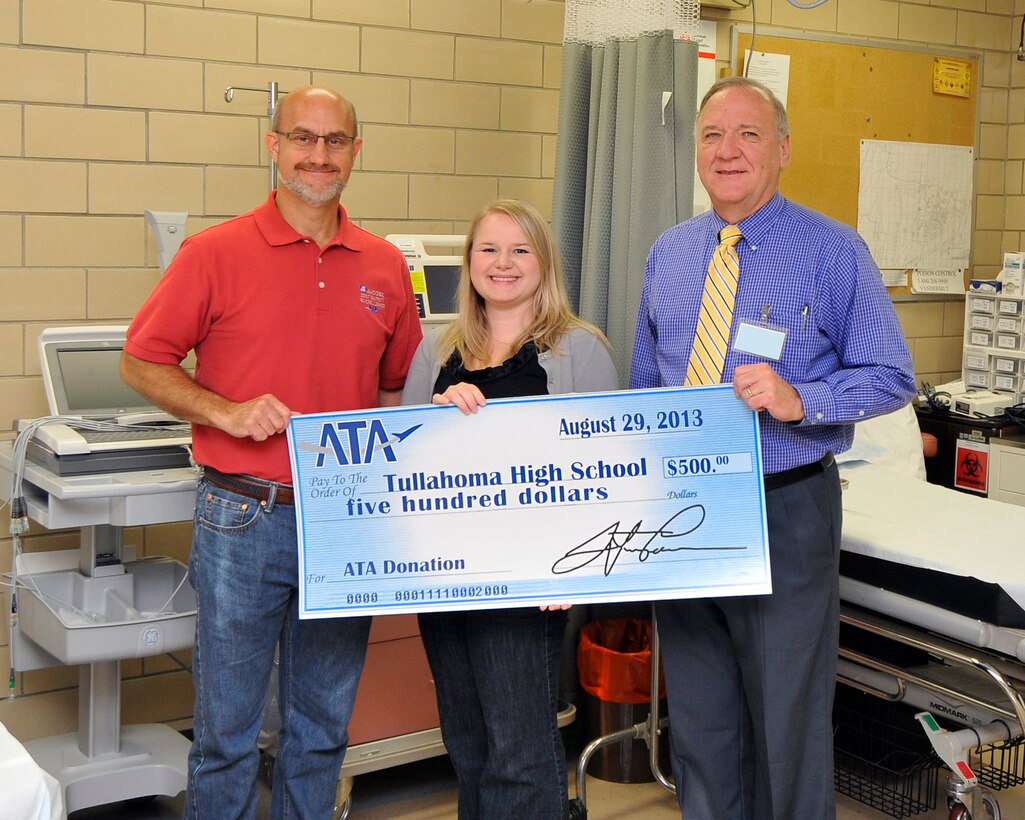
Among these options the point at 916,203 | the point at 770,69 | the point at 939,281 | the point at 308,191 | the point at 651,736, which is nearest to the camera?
the point at 308,191

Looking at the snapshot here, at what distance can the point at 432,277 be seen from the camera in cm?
331

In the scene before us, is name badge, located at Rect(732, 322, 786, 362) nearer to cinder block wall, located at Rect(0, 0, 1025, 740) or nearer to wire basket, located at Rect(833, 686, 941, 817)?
wire basket, located at Rect(833, 686, 941, 817)

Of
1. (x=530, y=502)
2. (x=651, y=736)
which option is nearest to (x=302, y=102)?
(x=530, y=502)

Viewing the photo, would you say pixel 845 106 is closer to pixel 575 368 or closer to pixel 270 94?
pixel 270 94

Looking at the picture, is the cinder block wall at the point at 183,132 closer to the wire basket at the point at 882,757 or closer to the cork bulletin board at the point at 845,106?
the cork bulletin board at the point at 845,106

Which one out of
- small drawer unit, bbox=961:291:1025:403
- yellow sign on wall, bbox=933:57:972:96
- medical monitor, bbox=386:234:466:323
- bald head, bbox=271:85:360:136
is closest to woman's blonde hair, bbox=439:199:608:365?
bald head, bbox=271:85:360:136

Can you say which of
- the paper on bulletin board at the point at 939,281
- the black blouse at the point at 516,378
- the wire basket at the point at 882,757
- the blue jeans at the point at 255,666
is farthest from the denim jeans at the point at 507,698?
the paper on bulletin board at the point at 939,281

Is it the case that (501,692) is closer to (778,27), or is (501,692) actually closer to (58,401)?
(58,401)

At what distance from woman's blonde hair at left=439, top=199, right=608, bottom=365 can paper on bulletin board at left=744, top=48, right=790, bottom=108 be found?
2428 mm

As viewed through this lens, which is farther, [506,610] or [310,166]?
[310,166]

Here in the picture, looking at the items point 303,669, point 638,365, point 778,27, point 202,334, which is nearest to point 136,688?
point 303,669

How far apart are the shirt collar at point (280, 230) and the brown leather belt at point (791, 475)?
3.25 feet

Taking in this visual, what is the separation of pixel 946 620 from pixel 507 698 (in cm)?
101

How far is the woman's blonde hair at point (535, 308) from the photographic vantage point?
2.21m
